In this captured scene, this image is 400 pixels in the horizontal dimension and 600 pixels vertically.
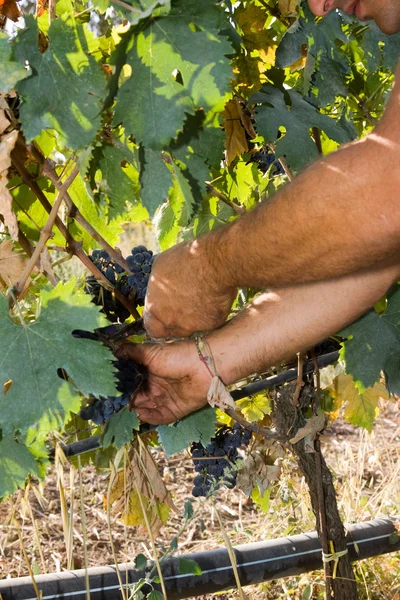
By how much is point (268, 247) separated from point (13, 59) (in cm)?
41

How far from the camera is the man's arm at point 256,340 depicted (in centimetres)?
127

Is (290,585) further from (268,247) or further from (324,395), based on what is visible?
(268,247)

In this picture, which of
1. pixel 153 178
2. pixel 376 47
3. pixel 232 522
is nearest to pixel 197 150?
pixel 153 178

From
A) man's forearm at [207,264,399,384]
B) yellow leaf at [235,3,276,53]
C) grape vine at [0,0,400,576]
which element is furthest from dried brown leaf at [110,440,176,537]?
yellow leaf at [235,3,276,53]

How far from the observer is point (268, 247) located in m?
0.94

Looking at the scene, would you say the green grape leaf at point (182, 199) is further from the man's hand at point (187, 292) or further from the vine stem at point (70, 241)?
the vine stem at point (70, 241)

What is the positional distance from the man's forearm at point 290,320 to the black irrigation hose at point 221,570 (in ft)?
1.91

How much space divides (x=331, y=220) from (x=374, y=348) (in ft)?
2.18

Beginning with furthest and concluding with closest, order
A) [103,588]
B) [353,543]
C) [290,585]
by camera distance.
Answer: [290,585]
[353,543]
[103,588]

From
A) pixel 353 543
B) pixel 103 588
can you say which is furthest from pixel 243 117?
pixel 353 543

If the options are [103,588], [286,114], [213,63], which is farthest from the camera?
[103,588]

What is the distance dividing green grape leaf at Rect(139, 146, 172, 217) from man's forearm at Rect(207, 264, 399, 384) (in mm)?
350

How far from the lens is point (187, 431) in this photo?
1.42m

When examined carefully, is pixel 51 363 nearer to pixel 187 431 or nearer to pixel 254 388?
pixel 187 431
